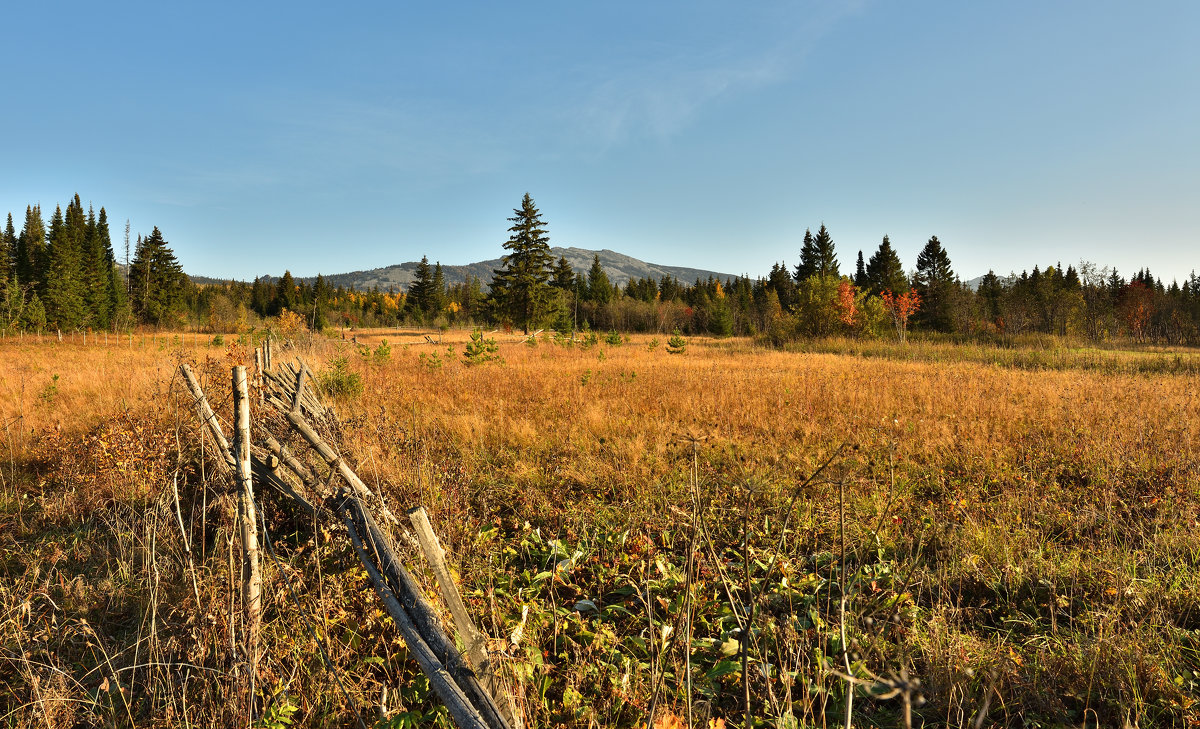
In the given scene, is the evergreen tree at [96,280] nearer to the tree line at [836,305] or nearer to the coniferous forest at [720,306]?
the coniferous forest at [720,306]

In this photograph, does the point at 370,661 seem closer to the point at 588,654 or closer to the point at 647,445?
the point at 588,654

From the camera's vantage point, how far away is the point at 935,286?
43.9 m

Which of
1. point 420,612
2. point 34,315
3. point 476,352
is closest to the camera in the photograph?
point 420,612

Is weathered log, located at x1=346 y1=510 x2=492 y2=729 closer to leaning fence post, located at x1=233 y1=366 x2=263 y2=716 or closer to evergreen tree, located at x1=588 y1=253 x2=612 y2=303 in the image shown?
leaning fence post, located at x1=233 y1=366 x2=263 y2=716

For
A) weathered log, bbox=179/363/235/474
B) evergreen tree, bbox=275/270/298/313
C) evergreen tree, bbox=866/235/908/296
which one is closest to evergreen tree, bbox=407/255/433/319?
evergreen tree, bbox=275/270/298/313

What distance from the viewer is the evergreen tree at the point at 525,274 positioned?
37688mm

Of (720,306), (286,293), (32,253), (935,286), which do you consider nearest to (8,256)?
(32,253)

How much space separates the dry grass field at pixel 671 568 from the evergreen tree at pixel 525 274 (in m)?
29.8

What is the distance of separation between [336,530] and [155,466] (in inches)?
121

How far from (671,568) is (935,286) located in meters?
49.3

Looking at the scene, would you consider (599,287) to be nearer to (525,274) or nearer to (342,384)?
(525,274)

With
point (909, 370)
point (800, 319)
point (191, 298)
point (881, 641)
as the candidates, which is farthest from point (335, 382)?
point (191, 298)

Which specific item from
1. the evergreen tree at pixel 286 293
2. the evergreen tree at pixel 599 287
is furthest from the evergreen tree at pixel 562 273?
the evergreen tree at pixel 286 293

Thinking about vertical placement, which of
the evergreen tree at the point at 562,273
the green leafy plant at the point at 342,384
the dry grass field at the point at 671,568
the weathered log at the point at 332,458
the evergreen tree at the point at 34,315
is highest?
the evergreen tree at the point at 562,273
